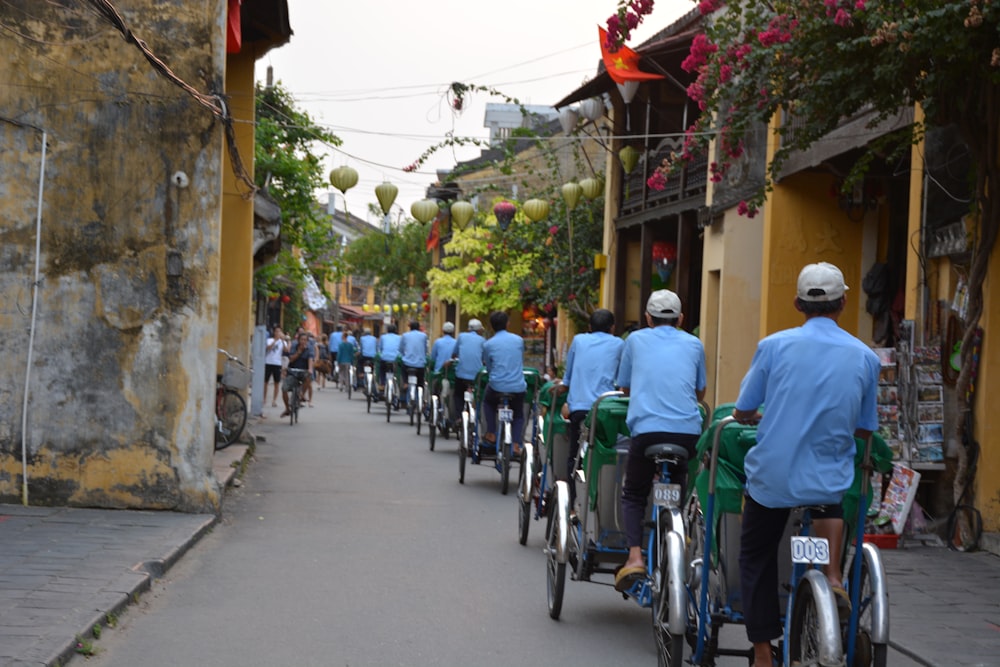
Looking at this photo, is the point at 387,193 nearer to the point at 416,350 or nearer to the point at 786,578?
the point at 416,350

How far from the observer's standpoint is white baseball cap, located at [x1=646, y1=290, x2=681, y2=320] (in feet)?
23.2

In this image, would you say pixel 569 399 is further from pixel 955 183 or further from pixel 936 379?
pixel 955 183

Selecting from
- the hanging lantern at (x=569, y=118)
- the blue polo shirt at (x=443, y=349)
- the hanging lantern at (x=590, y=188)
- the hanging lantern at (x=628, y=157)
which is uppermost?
the hanging lantern at (x=569, y=118)

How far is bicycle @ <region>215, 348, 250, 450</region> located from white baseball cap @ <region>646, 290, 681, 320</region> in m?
9.57

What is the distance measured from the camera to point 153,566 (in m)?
8.04

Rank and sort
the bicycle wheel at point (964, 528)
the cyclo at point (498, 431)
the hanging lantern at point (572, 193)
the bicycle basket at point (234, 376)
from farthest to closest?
1. the hanging lantern at point (572, 193)
2. the bicycle basket at point (234, 376)
3. the cyclo at point (498, 431)
4. the bicycle wheel at point (964, 528)

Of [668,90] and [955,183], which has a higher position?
[668,90]

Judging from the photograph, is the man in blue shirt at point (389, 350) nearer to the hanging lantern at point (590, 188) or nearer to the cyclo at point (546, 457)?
the hanging lantern at point (590, 188)

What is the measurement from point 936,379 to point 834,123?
2.41 metres

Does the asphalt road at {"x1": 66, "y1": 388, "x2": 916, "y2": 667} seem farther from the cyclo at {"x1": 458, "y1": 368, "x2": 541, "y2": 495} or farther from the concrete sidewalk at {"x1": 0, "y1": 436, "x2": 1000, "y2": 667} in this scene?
the cyclo at {"x1": 458, "y1": 368, "x2": 541, "y2": 495}

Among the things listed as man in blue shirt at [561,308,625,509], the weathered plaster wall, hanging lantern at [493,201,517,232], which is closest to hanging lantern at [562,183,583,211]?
hanging lantern at [493,201,517,232]

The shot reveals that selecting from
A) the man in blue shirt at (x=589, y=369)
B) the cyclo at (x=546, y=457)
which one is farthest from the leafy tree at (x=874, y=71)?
the cyclo at (x=546, y=457)

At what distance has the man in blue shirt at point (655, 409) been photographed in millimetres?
6703

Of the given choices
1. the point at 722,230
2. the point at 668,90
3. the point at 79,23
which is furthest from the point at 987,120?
the point at 668,90
